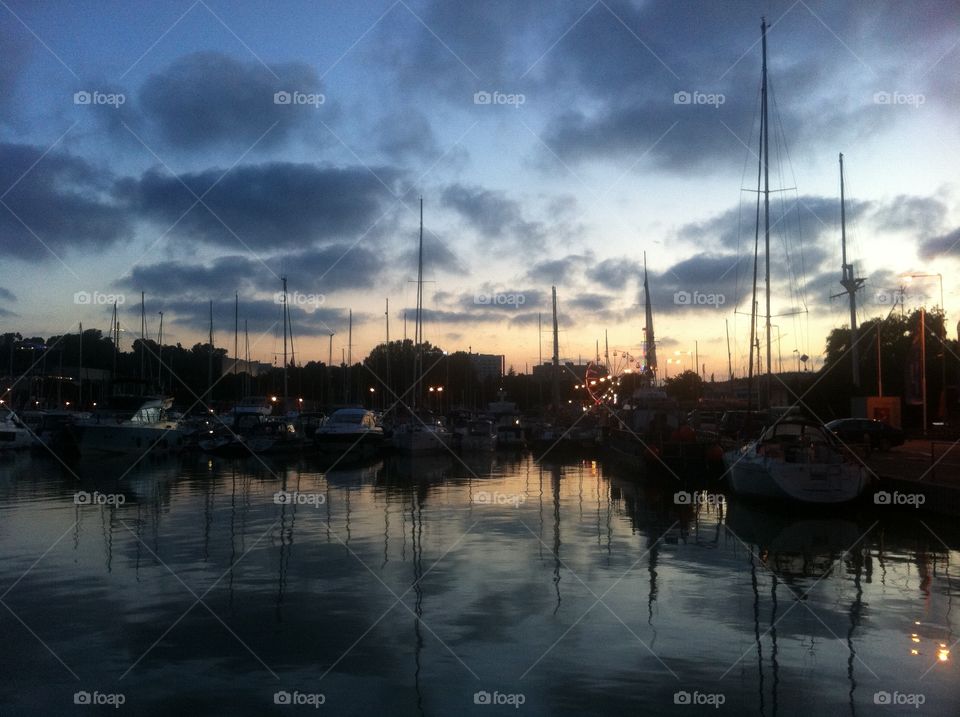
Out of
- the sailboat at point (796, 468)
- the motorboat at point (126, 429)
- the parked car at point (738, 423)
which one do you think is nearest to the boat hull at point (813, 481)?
the sailboat at point (796, 468)

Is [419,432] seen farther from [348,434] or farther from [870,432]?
[870,432]

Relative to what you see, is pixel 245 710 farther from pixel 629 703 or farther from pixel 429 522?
pixel 429 522

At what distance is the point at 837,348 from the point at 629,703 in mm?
82969

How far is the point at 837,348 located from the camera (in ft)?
280

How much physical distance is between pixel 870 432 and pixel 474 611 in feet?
102

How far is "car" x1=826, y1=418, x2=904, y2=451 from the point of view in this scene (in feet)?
126

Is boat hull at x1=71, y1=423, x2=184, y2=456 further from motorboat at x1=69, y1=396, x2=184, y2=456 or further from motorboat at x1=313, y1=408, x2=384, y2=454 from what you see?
motorboat at x1=313, y1=408, x2=384, y2=454

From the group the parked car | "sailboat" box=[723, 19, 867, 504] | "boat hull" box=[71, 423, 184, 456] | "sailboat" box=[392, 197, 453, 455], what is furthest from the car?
"boat hull" box=[71, 423, 184, 456]

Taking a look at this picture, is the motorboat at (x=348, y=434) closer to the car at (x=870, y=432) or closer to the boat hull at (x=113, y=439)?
the boat hull at (x=113, y=439)

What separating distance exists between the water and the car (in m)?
16.1

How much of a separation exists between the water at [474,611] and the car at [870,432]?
16.1m

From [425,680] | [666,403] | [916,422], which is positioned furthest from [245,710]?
[916,422]

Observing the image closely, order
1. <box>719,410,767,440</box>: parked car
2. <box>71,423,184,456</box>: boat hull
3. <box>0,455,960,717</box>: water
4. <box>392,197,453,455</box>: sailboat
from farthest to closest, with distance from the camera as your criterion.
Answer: <box>392,197,453,455</box>: sailboat → <box>71,423,184,456</box>: boat hull → <box>719,410,767,440</box>: parked car → <box>0,455,960,717</box>: water

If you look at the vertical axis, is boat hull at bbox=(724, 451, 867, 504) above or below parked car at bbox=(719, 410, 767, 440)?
below
